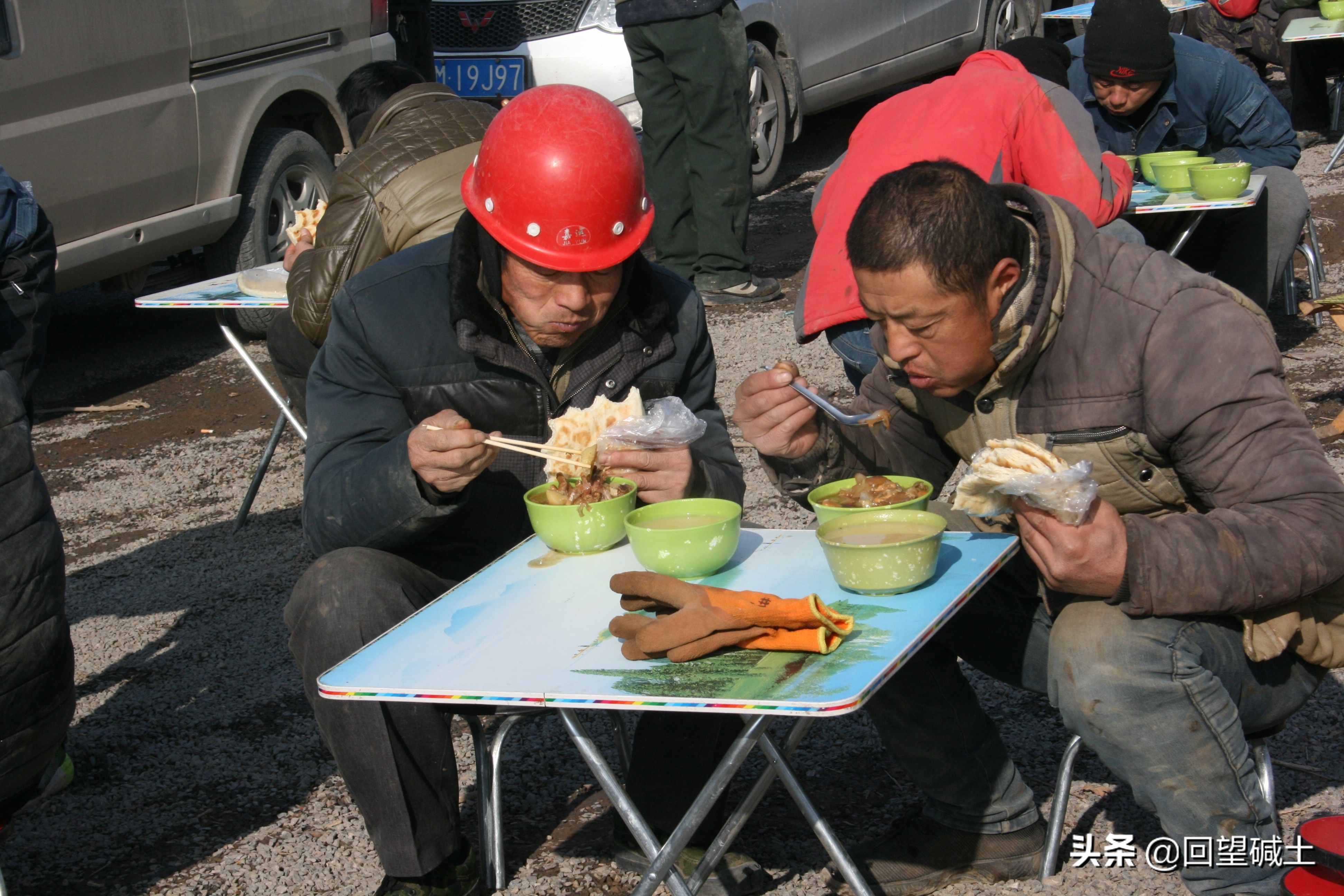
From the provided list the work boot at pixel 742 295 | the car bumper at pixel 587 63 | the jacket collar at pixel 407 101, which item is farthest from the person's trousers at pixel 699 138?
the jacket collar at pixel 407 101

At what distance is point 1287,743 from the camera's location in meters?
3.10

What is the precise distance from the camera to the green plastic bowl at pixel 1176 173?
5.15 metres

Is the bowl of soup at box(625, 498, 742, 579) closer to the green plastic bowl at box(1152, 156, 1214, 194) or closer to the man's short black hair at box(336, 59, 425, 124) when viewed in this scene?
the man's short black hair at box(336, 59, 425, 124)

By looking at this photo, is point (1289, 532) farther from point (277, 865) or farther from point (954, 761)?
point (277, 865)

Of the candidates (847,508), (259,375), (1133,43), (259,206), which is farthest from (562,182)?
(259,206)

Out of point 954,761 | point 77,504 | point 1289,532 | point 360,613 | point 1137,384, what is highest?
point 1137,384

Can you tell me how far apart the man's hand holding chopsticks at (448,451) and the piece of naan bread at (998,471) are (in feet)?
2.68

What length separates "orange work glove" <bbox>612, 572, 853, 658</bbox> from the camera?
191 cm

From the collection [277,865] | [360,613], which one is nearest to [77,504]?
[277,865]

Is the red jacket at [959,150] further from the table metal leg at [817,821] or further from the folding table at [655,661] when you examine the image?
the table metal leg at [817,821]

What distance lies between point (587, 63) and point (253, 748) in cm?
615

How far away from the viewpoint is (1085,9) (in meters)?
10.2

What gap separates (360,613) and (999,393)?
1231mm

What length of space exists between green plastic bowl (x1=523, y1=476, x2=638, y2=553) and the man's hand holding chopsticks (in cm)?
12
